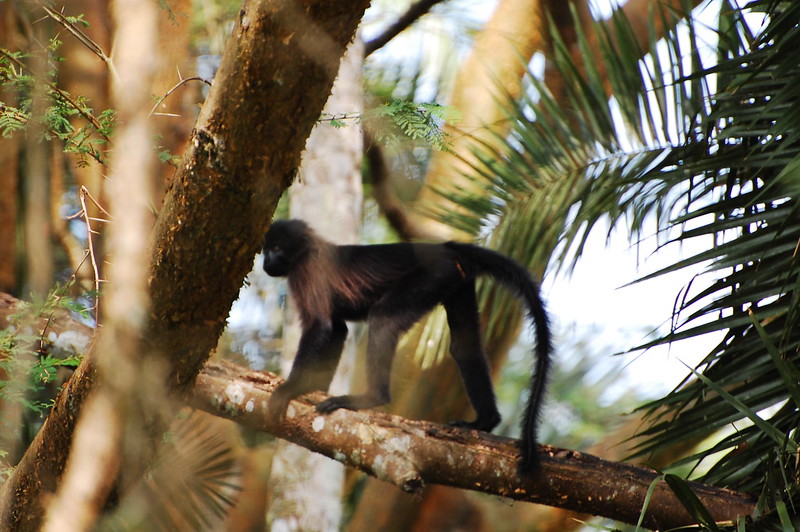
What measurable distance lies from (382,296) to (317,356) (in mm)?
602

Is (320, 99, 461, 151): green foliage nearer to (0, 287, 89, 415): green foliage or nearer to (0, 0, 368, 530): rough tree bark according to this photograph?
(0, 0, 368, 530): rough tree bark

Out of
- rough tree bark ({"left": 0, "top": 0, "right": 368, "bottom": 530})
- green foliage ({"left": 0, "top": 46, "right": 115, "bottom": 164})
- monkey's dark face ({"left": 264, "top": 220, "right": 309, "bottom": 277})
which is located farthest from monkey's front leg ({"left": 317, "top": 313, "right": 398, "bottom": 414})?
green foliage ({"left": 0, "top": 46, "right": 115, "bottom": 164})

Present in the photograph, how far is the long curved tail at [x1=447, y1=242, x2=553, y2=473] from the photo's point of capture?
3.63m

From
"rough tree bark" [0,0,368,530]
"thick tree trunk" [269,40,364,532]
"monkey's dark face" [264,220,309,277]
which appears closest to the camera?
"rough tree bark" [0,0,368,530]

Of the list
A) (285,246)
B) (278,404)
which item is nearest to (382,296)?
(285,246)

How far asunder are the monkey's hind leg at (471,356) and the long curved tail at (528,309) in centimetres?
23

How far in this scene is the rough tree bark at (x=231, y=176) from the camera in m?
2.36

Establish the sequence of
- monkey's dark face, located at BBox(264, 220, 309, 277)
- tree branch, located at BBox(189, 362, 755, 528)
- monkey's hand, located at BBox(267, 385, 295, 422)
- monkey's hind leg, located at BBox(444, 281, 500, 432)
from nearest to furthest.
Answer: tree branch, located at BBox(189, 362, 755, 528), monkey's hand, located at BBox(267, 385, 295, 422), monkey's hind leg, located at BBox(444, 281, 500, 432), monkey's dark face, located at BBox(264, 220, 309, 277)

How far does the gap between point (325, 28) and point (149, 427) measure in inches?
70.4

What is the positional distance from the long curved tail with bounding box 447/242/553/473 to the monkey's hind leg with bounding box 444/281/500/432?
0.77 ft

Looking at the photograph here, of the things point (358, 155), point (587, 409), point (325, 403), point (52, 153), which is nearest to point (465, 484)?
point (325, 403)

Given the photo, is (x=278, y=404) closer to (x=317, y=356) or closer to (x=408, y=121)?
(x=317, y=356)

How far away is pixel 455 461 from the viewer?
3.69 m

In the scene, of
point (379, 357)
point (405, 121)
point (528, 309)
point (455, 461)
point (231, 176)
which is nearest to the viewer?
point (231, 176)
